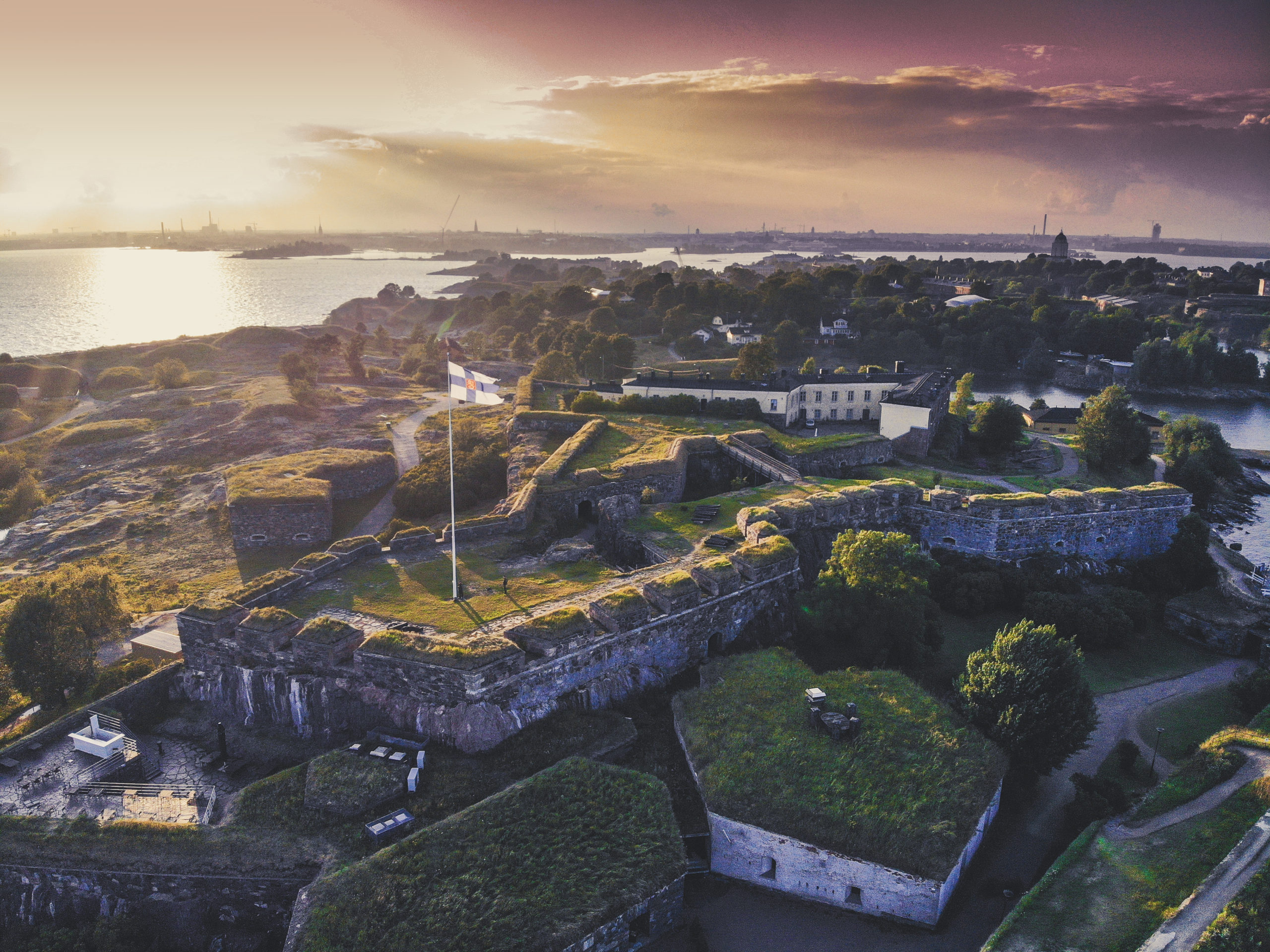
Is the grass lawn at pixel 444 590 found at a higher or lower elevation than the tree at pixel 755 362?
lower

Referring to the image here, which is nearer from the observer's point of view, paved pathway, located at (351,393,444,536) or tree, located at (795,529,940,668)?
tree, located at (795,529,940,668)

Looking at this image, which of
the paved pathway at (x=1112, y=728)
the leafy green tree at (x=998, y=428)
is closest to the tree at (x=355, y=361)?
the leafy green tree at (x=998, y=428)

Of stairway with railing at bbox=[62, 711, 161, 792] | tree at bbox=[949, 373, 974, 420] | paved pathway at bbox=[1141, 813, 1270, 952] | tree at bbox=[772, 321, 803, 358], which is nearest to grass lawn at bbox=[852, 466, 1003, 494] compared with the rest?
tree at bbox=[949, 373, 974, 420]

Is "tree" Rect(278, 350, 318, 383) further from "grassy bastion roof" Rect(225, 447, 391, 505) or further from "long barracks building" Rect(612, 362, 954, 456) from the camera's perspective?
"long barracks building" Rect(612, 362, 954, 456)

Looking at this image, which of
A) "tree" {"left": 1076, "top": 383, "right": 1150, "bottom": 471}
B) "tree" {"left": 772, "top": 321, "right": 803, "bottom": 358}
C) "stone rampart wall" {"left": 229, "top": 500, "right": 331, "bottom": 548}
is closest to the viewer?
"stone rampart wall" {"left": 229, "top": 500, "right": 331, "bottom": 548}

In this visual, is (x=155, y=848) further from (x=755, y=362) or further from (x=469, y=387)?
(x=755, y=362)

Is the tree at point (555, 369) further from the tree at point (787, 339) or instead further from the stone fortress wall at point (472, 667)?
the stone fortress wall at point (472, 667)

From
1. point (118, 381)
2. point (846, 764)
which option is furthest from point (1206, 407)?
point (118, 381)

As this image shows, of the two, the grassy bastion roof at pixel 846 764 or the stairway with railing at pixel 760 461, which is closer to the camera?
the grassy bastion roof at pixel 846 764
